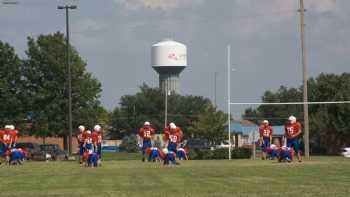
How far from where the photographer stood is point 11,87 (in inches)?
2709

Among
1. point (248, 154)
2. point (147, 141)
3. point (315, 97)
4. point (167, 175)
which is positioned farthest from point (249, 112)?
point (167, 175)

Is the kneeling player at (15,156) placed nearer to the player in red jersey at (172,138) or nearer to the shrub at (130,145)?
the player in red jersey at (172,138)

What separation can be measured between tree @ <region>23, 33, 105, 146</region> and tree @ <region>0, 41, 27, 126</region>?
0.68m

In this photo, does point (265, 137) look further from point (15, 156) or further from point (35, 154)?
→ point (35, 154)

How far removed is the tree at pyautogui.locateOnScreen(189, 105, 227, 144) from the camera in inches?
3644

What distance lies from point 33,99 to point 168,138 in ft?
112

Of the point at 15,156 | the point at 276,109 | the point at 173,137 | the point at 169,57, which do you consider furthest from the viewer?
the point at 276,109

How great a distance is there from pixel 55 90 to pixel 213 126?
2796cm

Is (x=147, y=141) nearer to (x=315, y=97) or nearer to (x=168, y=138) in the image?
(x=168, y=138)

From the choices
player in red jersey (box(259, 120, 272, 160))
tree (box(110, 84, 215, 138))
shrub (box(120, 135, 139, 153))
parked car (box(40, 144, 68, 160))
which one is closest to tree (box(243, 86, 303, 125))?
tree (box(110, 84, 215, 138))

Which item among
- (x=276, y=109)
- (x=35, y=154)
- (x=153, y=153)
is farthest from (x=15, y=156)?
(x=276, y=109)

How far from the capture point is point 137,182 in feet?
71.0

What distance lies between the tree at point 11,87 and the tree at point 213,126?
2882 cm

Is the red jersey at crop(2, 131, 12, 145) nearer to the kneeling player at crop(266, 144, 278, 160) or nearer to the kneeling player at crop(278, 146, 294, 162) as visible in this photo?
the kneeling player at crop(266, 144, 278, 160)
